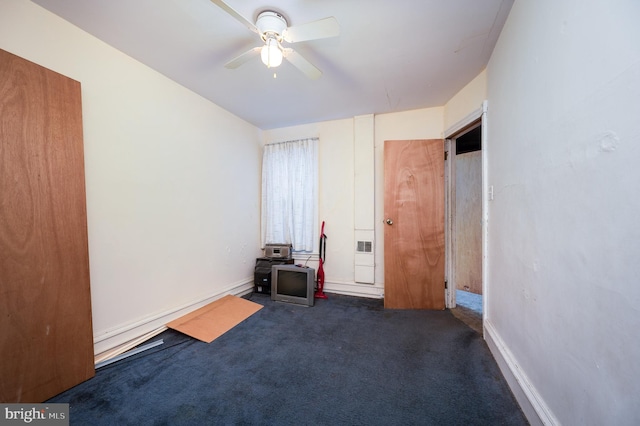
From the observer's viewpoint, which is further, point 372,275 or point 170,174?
point 372,275

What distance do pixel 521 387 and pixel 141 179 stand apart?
3.05 metres

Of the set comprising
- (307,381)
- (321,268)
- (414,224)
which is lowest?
(307,381)

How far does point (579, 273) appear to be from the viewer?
33.6 inches

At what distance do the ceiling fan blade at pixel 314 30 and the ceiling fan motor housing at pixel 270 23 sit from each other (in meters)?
0.07

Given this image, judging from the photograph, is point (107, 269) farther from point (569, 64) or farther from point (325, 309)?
point (569, 64)

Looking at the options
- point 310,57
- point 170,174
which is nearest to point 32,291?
point 170,174

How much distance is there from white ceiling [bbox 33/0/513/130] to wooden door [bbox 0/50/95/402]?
63cm

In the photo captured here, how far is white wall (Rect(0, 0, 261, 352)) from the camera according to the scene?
59.9 inches

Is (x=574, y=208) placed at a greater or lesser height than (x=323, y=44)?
lesser

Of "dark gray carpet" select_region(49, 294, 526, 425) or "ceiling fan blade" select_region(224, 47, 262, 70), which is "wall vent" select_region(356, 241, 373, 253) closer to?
"dark gray carpet" select_region(49, 294, 526, 425)

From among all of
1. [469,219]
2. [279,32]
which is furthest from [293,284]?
[469,219]

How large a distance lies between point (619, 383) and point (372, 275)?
2.22 meters

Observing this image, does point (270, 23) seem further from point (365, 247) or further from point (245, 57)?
point (365, 247)

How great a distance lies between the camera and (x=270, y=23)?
4.53 feet
